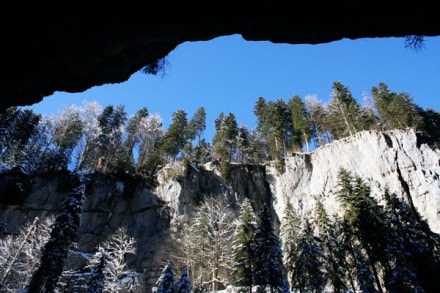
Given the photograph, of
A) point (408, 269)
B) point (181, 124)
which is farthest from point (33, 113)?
point (408, 269)

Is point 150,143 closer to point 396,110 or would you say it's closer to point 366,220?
point 366,220

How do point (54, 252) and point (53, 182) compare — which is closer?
point (54, 252)

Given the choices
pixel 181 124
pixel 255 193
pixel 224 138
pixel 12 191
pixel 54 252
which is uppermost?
pixel 181 124

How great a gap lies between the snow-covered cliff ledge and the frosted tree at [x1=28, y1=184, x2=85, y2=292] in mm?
28797

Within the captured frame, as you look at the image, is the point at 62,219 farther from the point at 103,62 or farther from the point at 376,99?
the point at 376,99

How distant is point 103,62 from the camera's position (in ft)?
37.9

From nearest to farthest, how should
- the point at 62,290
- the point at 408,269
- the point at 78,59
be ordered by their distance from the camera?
the point at 78,59, the point at 408,269, the point at 62,290

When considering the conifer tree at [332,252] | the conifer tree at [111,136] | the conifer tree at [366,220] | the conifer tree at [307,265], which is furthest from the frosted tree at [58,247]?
the conifer tree at [111,136]

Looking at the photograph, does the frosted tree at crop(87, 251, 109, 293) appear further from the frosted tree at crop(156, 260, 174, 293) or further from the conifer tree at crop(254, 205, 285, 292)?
the conifer tree at crop(254, 205, 285, 292)

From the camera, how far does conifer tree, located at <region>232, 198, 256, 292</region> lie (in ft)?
92.0

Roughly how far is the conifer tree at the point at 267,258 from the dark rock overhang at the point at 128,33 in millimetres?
21706

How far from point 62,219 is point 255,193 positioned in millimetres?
33462

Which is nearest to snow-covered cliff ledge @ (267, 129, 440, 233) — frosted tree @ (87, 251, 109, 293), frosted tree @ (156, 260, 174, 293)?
frosted tree @ (156, 260, 174, 293)

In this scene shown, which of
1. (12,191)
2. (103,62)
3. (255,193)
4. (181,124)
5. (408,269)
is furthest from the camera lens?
(181,124)
